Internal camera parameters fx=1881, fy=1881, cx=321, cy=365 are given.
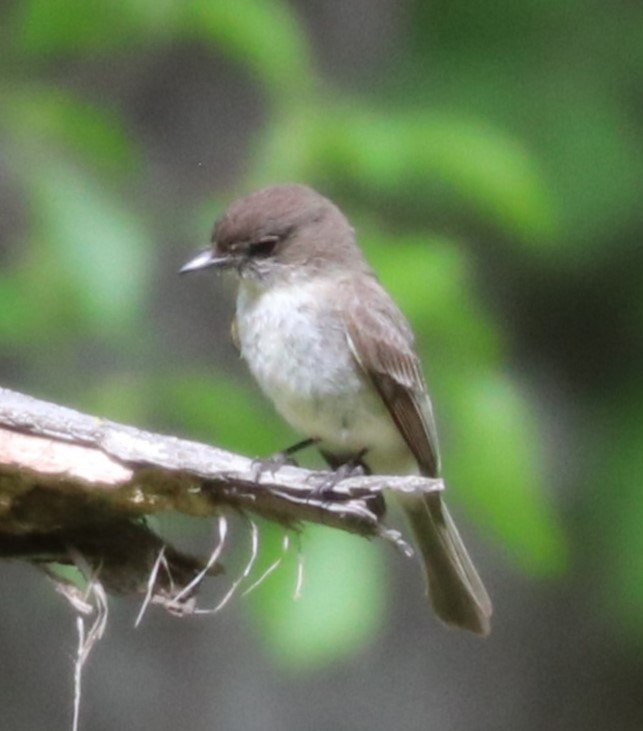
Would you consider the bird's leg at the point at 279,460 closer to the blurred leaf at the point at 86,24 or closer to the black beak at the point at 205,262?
the black beak at the point at 205,262

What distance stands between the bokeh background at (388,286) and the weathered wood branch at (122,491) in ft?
1.35

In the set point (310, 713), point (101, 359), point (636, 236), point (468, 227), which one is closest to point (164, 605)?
point (101, 359)

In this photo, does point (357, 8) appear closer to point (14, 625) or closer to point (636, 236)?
point (636, 236)

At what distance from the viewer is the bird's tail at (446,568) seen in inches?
73.8

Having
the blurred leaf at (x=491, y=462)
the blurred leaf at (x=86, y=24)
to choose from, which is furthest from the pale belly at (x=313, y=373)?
the blurred leaf at (x=86, y=24)

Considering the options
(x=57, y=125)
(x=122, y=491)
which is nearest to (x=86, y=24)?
(x=57, y=125)

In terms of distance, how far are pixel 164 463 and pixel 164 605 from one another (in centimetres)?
14

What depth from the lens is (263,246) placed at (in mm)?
1887

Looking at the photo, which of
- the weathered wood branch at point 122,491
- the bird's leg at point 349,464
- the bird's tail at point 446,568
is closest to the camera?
the weathered wood branch at point 122,491

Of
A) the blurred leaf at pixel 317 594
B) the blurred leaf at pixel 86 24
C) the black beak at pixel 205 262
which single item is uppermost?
the blurred leaf at pixel 86 24

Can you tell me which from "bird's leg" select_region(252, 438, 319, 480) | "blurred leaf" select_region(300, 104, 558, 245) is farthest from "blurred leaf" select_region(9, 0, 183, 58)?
"bird's leg" select_region(252, 438, 319, 480)

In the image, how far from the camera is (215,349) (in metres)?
2.25

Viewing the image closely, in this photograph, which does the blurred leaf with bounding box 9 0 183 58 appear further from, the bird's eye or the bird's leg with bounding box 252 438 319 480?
the bird's leg with bounding box 252 438 319 480

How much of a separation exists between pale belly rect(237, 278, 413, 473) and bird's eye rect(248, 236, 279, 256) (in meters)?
0.05
